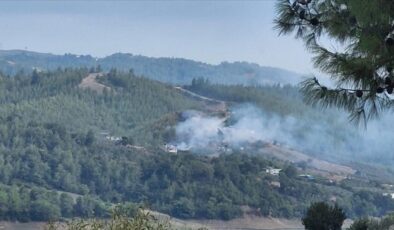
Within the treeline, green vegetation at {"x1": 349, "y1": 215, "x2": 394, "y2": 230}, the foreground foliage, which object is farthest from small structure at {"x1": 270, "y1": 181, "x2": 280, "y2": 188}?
the foreground foliage

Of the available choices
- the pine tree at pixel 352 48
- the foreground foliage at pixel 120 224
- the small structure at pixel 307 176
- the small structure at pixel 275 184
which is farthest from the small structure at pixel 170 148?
the foreground foliage at pixel 120 224

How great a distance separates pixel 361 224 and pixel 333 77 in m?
8.28

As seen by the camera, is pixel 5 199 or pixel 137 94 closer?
pixel 5 199

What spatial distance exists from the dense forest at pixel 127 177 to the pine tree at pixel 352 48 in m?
56.9

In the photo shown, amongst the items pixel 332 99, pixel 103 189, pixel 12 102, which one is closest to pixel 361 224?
pixel 332 99

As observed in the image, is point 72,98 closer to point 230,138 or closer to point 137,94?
point 137,94

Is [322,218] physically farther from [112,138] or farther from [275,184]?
[112,138]

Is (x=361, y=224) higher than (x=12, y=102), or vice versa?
(x=361, y=224)

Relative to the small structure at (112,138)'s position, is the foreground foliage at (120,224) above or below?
above

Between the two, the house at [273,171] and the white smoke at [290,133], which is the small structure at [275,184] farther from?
the white smoke at [290,133]

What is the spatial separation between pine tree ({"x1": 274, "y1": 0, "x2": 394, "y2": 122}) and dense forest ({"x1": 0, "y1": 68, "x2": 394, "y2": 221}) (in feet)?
187

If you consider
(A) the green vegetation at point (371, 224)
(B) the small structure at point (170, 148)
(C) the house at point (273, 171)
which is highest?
(A) the green vegetation at point (371, 224)

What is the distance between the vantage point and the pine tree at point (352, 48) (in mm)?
9180

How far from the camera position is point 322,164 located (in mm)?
125188
